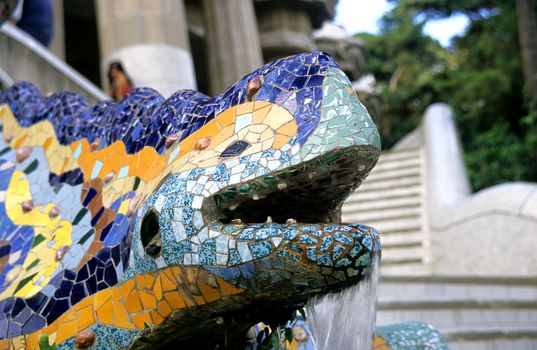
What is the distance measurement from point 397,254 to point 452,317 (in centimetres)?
331

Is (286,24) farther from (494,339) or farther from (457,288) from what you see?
(494,339)

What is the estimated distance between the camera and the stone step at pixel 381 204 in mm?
12492

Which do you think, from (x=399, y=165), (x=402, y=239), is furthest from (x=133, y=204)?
(x=399, y=165)

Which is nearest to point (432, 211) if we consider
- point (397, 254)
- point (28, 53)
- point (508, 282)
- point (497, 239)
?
point (397, 254)

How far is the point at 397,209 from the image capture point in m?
12.5

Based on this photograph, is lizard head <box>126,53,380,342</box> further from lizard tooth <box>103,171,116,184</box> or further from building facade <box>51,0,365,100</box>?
building facade <box>51,0,365,100</box>

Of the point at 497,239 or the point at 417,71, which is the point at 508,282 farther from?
the point at 417,71

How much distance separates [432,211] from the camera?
11.8 metres

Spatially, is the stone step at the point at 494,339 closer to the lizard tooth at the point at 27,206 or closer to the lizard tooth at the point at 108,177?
the lizard tooth at the point at 27,206

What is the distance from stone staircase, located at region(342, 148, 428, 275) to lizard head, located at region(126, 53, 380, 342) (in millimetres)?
7750

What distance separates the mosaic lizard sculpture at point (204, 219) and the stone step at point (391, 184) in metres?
10.5

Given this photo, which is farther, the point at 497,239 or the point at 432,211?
the point at 432,211

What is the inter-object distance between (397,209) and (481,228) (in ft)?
7.49

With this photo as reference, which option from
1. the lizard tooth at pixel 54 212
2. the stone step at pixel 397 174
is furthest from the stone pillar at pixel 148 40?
the lizard tooth at pixel 54 212
